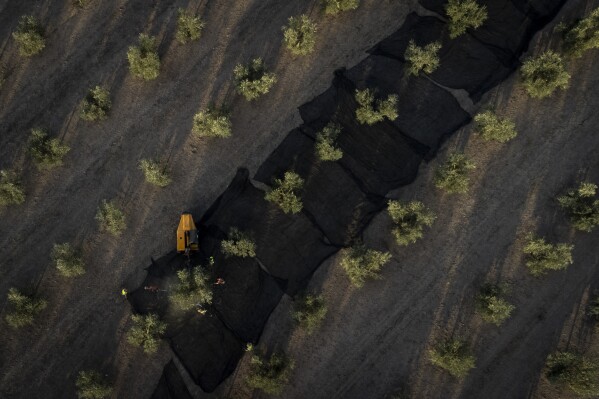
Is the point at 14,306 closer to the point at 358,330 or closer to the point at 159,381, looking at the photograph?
the point at 159,381

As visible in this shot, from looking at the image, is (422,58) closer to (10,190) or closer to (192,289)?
(192,289)

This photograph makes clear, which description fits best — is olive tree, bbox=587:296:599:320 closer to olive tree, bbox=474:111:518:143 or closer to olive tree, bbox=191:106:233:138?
olive tree, bbox=474:111:518:143

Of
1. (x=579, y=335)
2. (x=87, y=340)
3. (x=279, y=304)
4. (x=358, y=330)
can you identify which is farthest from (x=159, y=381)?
(x=579, y=335)

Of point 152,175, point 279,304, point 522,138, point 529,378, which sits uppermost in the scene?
point 522,138

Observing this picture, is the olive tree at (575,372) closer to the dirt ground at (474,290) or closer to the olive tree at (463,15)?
the dirt ground at (474,290)

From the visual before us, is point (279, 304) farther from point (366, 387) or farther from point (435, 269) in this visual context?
point (435, 269)

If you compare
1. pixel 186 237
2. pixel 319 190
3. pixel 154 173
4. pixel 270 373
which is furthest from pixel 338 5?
pixel 270 373

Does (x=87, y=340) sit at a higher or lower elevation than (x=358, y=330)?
lower

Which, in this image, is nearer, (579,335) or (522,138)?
(579,335)
